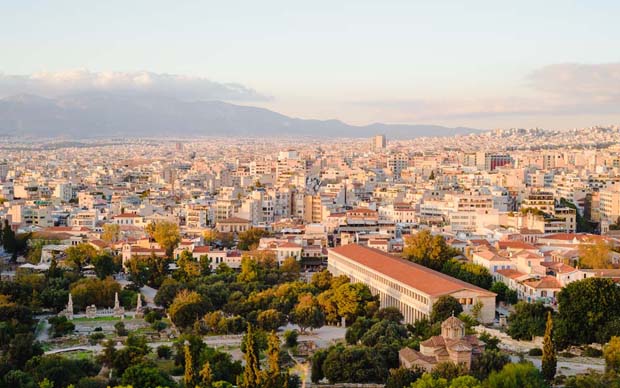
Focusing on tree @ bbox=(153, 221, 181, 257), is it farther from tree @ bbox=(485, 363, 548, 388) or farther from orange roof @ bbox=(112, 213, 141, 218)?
tree @ bbox=(485, 363, 548, 388)

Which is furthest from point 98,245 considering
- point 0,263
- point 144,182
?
point 144,182

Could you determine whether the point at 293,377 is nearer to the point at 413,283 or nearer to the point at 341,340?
the point at 341,340

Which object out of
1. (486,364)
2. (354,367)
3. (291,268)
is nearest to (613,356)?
(486,364)

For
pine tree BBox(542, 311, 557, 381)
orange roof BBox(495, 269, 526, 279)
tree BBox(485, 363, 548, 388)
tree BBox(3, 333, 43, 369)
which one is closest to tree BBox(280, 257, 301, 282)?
orange roof BBox(495, 269, 526, 279)

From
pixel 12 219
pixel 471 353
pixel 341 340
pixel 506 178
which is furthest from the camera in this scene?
pixel 506 178

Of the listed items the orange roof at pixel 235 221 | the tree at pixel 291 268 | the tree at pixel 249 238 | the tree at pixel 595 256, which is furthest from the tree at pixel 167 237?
the tree at pixel 595 256
